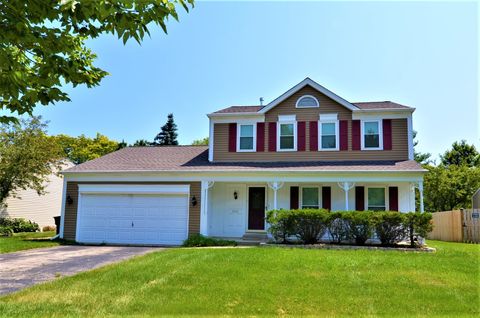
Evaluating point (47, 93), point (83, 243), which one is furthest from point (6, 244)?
point (47, 93)

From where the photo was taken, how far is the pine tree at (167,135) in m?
45.7

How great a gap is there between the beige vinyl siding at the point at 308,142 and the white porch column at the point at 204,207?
5.60 ft

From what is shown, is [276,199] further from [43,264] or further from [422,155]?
[422,155]

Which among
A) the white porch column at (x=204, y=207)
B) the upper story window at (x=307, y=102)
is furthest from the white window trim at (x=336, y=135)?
the white porch column at (x=204, y=207)

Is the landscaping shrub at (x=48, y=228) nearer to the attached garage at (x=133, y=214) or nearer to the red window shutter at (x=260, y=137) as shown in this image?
the attached garage at (x=133, y=214)

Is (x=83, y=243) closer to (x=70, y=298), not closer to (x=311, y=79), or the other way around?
(x=70, y=298)

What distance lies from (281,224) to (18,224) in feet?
55.8

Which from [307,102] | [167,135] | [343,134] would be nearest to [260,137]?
[307,102]

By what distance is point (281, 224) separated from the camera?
13922 mm

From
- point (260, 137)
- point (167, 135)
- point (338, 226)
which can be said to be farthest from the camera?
point (167, 135)

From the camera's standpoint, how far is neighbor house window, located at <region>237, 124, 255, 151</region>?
17016mm

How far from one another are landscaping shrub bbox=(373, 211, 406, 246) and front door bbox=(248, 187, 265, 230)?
4780 millimetres

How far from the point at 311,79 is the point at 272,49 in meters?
6.07

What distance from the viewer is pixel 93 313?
539cm
